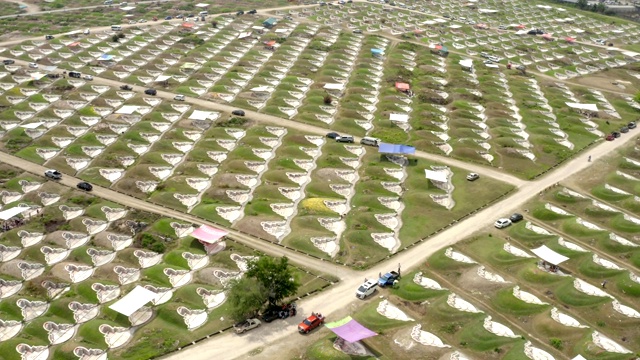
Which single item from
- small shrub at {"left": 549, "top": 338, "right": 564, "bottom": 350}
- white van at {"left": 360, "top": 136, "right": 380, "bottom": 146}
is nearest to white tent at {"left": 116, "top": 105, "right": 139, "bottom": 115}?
white van at {"left": 360, "top": 136, "right": 380, "bottom": 146}

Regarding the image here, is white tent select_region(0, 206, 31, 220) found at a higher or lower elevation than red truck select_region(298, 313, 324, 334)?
lower

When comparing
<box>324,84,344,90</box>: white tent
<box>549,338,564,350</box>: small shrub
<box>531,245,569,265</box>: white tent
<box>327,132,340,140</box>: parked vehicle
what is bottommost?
<box>327,132,340,140</box>: parked vehicle

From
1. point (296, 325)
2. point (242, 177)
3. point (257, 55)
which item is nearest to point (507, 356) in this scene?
point (296, 325)

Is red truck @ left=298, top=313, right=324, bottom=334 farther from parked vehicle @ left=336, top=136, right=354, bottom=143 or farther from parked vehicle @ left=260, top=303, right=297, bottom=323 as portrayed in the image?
parked vehicle @ left=336, top=136, right=354, bottom=143

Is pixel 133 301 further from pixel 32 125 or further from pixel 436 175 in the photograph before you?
pixel 32 125

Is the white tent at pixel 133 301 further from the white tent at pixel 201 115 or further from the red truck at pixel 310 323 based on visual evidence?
the white tent at pixel 201 115

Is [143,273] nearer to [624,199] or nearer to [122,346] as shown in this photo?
[122,346]
